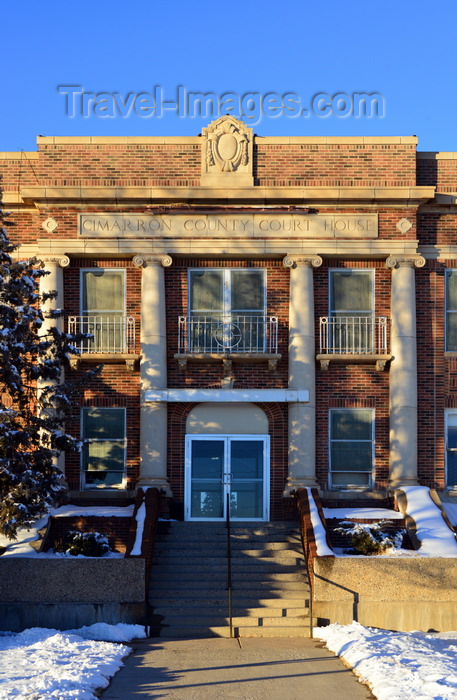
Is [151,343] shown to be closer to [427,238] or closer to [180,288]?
[180,288]

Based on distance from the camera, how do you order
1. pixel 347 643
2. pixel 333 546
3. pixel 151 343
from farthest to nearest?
pixel 151 343, pixel 333 546, pixel 347 643

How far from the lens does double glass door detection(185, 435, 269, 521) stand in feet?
71.8

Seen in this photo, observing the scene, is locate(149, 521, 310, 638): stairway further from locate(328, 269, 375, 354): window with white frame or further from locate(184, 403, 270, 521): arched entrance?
locate(328, 269, 375, 354): window with white frame

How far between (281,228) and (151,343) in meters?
3.88

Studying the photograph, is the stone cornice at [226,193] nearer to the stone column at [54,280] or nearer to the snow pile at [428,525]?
the stone column at [54,280]

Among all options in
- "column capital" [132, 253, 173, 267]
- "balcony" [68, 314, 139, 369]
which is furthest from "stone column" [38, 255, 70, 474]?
Answer: "column capital" [132, 253, 173, 267]

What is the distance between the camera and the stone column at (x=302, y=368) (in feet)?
70.7

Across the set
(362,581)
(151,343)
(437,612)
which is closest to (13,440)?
(151,343)

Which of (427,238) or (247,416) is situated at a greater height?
(427,238)

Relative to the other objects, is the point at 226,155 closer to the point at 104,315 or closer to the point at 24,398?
the point at 104,315

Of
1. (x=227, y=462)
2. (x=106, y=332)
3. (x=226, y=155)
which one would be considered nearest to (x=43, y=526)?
(x=227, y=462)

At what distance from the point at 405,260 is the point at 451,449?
4389 mm

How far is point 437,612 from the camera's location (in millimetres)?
17203

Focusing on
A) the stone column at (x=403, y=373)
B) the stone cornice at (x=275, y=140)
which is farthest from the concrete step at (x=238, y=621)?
the stone cornice at (x=275, y=140)
